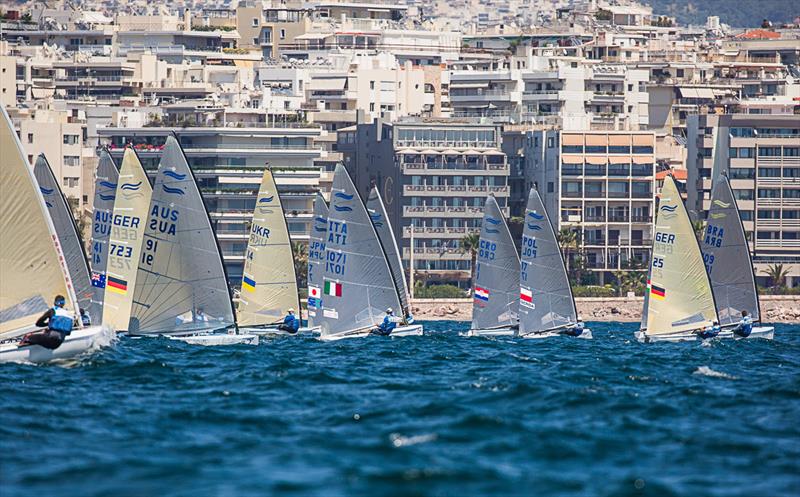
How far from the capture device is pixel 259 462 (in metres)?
33.1

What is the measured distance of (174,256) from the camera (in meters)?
56.4

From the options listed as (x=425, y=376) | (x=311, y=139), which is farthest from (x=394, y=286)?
(x=311, y=139)

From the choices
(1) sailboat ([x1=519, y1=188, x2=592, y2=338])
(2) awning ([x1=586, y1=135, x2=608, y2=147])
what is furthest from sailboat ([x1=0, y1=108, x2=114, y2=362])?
(2) awning ([x1=586, y1=135, x2=608, y2=147])

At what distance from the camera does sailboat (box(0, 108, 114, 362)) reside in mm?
46031

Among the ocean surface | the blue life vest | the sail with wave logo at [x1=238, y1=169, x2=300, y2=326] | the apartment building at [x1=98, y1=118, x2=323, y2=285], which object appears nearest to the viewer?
the ocean surface

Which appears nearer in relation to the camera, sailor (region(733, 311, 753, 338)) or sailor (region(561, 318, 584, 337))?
sailor (region(733, 311, 753, 338))

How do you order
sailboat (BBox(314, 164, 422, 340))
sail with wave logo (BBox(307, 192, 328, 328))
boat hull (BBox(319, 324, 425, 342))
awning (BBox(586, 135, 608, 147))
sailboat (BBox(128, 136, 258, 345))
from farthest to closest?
1. awning (BBox(586, 135, 608, 147))
2. sail with wave logo (BBox(307, 192, 328, 328))
3. boat hull (BBox(319, 324, 425, 342))
4. sailboat (BBox(314, 164, 422, 340))
5. sailboat (BBox(128, 136, 258, 345))

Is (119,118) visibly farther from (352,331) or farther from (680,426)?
(680,426)

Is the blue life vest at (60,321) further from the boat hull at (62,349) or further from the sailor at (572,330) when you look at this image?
the sailor at (572,330)

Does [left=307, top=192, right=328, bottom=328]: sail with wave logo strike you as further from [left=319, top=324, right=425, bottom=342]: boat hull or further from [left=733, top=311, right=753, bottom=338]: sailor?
[left=733, top=311, right=753, bottom=338]: sailor

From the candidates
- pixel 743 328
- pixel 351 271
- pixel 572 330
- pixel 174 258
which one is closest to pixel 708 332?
pixel 743 328

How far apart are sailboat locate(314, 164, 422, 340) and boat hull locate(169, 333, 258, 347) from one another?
22.4 ft

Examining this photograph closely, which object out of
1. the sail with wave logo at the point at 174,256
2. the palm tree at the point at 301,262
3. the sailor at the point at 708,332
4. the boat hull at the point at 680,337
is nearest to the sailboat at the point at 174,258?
the sail with wave logo at the point at 174,256

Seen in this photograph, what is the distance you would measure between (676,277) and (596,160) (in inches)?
3505
